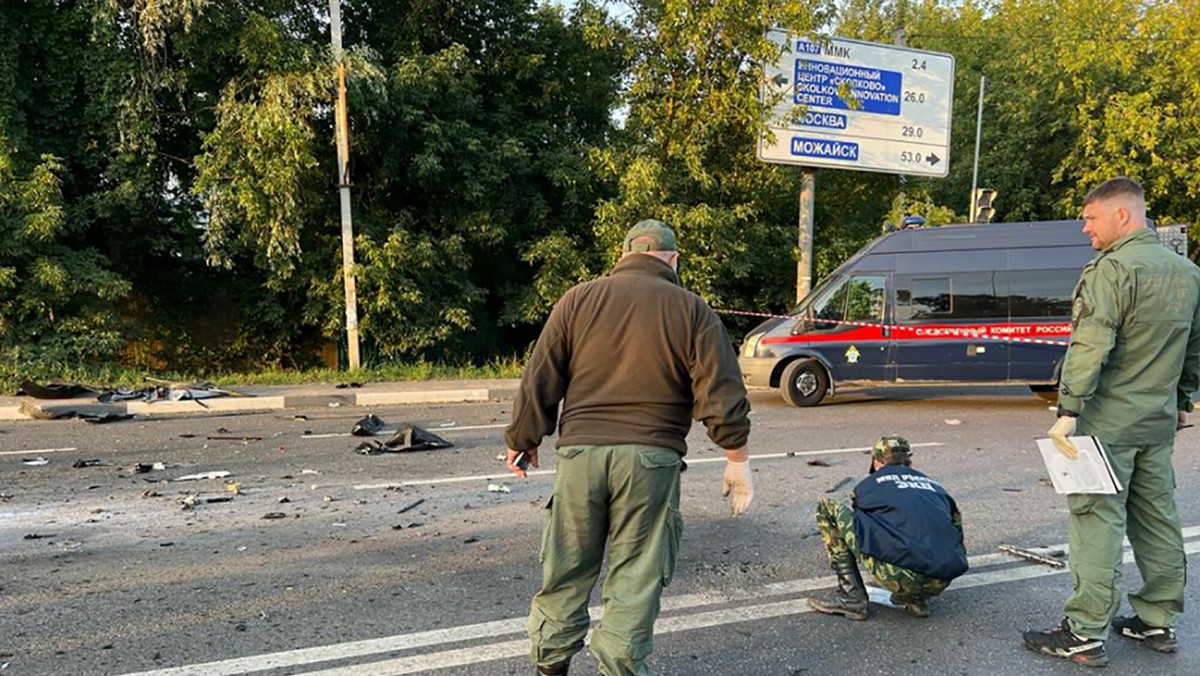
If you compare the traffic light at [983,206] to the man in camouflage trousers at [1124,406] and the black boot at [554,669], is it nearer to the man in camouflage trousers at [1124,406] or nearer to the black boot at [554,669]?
the man in camouflage trousers at [1124,406]

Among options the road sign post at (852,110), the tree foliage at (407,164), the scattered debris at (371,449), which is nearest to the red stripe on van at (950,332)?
the tree foliage at (407,164)

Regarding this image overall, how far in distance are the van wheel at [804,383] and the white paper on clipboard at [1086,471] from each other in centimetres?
747

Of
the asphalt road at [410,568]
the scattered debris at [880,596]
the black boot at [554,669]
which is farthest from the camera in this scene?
the scattered debris at [880,596]

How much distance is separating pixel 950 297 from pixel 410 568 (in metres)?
8.87

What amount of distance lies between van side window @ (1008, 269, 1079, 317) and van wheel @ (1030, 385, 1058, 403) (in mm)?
1617

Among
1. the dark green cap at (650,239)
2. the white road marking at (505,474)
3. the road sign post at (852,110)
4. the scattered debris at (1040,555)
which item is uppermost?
the road sign post at (852,110)

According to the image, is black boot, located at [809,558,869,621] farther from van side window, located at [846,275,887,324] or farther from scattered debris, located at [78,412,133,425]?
scattered debris, located at [78,412,133,425]

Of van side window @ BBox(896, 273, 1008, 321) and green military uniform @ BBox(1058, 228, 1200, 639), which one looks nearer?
green military uniform @ BBox(1058, 228, 1200, 639)

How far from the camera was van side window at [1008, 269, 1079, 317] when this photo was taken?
10.5 meters

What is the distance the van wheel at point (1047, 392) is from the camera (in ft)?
37.9

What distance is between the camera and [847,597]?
12.2ft

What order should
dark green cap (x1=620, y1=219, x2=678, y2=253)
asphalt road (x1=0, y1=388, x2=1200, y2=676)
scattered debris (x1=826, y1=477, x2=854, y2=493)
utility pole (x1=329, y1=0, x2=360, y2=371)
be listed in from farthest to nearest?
1. utility pole (x1=329, y1=0, x2=360, y2=371)
2. scattered debris (x1=826, y1=477, x2=854, y2=493)
3. asphalt road (x1=0, y1=388, x2=1200, y2=676)
4. dark green cap (x1=620, y1=219, x2=678, y2=253)

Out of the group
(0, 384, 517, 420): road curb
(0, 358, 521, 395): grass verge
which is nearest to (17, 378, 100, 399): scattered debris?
(0, 384, 517, 420): road curb

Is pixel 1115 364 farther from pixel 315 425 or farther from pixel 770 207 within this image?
pixel 770 207
